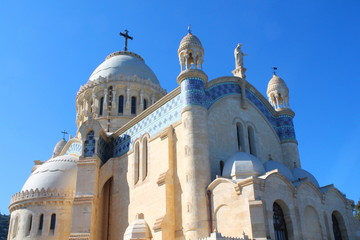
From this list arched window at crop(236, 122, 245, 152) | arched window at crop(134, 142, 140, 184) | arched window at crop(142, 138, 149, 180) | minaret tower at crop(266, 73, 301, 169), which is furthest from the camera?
minaret tower at crop(266, 73, 301, 169)

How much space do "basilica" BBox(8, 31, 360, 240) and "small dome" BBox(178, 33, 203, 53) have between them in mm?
64

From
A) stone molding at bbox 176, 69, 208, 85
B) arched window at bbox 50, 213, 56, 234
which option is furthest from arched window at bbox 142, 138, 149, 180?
arched window at bbox 50, 213, 56, 234

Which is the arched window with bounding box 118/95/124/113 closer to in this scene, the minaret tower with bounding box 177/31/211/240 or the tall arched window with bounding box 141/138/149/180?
the tall arched window with bounding box 141/138/149/180

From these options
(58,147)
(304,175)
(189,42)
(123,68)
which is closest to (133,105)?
(123,68)

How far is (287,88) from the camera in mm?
26406

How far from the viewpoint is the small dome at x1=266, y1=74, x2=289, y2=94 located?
26.0 meters

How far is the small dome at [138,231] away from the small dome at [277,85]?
12251 mm

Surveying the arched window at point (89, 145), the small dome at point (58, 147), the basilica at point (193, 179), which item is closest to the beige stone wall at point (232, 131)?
the basilica at point (193, 179)

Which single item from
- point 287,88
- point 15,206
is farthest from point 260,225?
point 15,206

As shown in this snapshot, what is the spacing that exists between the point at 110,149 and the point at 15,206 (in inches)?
268

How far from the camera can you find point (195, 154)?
1873 centimetres

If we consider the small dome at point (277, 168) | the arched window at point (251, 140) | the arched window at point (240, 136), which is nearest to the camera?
the small dome at point (277, 168)

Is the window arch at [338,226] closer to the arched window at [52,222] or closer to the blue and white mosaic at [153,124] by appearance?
the blue and white mosaic at [153,124]

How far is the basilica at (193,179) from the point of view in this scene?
17.6 metres
